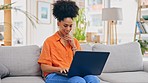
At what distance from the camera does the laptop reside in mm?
1776

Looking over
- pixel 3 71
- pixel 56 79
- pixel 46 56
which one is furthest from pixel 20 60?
pixel 56 79

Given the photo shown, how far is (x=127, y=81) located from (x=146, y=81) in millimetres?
229

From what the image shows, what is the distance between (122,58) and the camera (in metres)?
3.03

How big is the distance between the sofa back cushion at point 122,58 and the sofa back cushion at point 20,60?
0.85 meters

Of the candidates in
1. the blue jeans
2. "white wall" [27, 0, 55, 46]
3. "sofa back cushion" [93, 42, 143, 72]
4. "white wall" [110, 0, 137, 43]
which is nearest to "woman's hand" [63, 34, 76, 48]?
the blue jeans

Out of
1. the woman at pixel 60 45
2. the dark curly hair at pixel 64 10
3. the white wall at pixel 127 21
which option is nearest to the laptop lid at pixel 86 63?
the woman at pixel 60 45

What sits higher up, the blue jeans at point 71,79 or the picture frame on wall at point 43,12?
the picture frame on wall at point 43,12

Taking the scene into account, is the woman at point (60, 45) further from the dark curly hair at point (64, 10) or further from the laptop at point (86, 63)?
the laptop at point (86, 63)

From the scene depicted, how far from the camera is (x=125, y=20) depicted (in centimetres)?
547

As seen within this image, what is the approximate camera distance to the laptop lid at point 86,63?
1776 millimetres

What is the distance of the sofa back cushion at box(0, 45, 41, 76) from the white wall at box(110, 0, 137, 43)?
3235 mm

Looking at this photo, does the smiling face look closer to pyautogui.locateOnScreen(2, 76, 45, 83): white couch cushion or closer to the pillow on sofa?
pyautogui.locateOnScreen(2, 76, 45, 83): white couch cushion

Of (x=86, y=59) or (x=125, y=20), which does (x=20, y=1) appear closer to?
(x=125, y=20)

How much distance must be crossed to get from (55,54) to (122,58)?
118 centimetres
